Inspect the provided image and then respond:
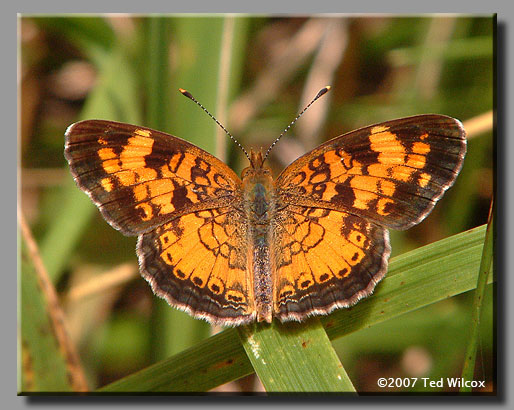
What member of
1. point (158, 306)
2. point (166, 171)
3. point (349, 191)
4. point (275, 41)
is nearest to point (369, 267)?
point (349, 191)

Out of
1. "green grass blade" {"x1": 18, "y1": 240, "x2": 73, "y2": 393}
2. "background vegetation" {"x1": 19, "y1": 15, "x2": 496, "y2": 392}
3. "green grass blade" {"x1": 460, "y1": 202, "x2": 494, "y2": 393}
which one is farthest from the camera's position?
"background vegetation" {"x1": 19, "y1": 15, "x2": 496, "y2": 392}

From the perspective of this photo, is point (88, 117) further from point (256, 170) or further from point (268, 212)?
point (268, 212)

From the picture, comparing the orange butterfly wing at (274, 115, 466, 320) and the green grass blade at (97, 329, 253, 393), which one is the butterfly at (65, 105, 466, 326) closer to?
the orange butterfly wing at (274, 115, 466, 320)

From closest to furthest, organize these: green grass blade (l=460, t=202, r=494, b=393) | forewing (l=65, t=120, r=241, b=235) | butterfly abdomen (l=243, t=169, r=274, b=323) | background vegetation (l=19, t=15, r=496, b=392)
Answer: green grass blade (l=460, t=202, r=494, b=393) < butterfly abdomen (l=243, t=169, r=274, b=323) < forewing (l=65, t=120, r=241, b=235) < background vegetation (l=19, t=15, r=496, b=392)

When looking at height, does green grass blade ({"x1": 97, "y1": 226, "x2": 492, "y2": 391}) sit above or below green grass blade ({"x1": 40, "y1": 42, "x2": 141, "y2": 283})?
below

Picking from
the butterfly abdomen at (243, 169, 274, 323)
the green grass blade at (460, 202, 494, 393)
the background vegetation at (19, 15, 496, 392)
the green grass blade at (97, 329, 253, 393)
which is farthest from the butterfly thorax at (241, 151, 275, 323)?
the green grass blade at (460, 202, 494, 393)

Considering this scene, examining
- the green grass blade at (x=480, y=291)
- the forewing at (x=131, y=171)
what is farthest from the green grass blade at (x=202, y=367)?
the green grass blade at (x=480, y=291)

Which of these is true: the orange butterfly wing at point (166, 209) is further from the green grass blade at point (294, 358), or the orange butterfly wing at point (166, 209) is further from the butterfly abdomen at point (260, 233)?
the green grass blade at point (294, 358)
